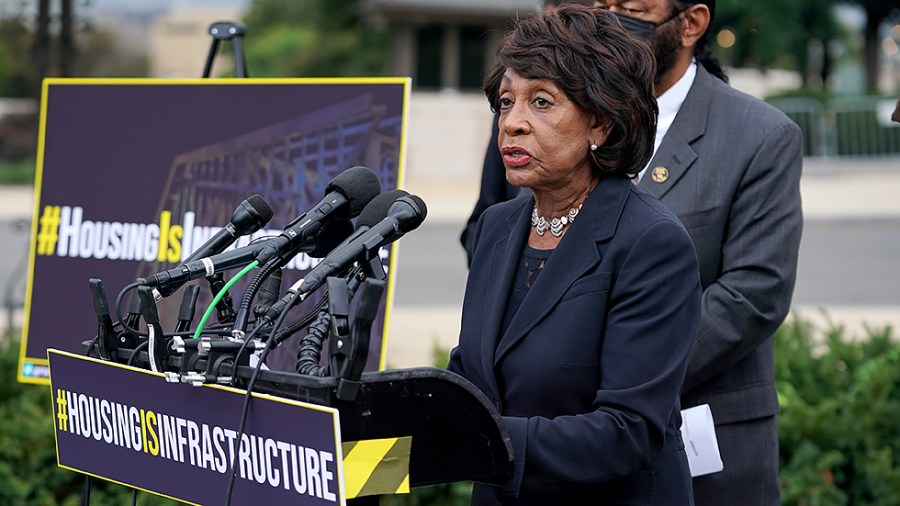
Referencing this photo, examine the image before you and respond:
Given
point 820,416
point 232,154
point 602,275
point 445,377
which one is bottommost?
point 820,416

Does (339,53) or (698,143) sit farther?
(339,53)

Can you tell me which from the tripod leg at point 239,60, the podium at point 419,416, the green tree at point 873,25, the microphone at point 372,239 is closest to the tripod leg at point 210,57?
the tripod leg at point 239,60

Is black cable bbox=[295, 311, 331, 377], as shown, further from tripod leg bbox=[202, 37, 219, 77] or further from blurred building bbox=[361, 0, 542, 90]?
blurred building bbox=[361, 0, 542, 90]

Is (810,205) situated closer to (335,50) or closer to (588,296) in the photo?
(588,296)

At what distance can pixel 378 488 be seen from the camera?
2119mm

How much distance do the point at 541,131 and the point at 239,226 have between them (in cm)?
62

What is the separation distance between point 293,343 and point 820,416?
2.44 metres

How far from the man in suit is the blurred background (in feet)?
1.70

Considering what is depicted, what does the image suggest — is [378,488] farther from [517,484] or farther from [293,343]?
[293,343]

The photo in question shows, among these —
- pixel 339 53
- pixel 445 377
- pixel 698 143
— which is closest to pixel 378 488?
pixel 445 377

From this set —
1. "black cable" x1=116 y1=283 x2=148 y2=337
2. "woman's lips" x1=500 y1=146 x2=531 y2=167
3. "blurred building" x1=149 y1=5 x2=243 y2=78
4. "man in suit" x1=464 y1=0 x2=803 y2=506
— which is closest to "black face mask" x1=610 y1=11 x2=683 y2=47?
"man in suit" x1=464 y1=0 x2=803 y2=506

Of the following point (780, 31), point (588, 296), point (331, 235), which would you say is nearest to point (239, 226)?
point (331, 235)

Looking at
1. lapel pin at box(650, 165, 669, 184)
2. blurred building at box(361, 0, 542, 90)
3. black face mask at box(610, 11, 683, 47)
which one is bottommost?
lapel pin at box(650, 165, 669, 184)

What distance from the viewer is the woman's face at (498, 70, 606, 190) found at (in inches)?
97.0
